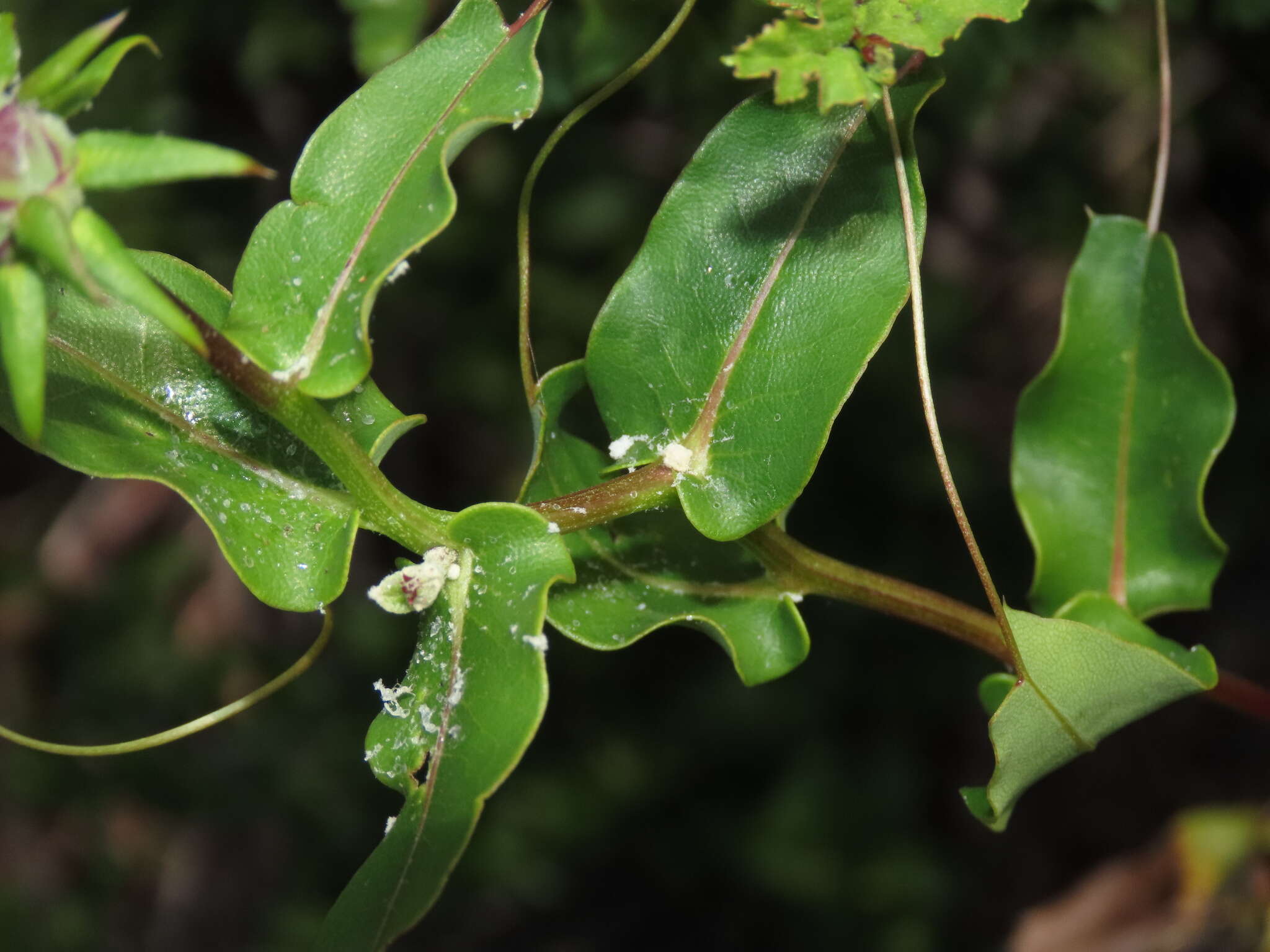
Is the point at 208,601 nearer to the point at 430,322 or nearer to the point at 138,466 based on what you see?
the point at 430,322

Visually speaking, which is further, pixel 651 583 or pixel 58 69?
pixel 651 583

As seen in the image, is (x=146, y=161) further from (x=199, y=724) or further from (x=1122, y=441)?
(x=1122, y=441)

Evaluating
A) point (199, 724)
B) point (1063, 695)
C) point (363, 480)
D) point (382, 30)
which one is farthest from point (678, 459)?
point (382, 30)

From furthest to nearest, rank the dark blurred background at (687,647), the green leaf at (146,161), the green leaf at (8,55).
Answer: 1. the dark blurred background at (687,647)
2. the green leaf at (8,55)
3. the green leaf at (146,161)

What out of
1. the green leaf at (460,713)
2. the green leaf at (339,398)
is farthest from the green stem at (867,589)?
the green leaf at (339,398)

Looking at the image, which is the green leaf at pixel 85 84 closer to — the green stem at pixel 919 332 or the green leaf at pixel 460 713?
the green leaf at pixel 460 713

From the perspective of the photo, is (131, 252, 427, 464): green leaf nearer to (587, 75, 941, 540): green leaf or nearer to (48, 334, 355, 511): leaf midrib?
(48, 334, 355, 511): leaf midrib
